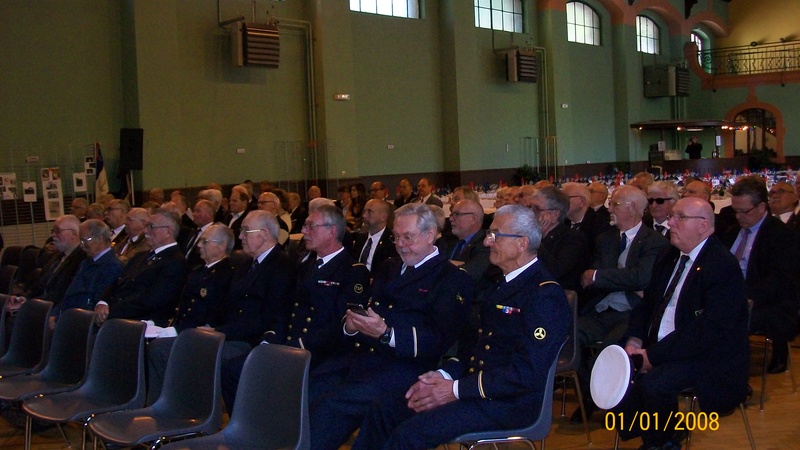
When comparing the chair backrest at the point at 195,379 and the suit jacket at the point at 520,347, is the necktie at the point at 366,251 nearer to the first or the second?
the chair backrest at the point at 195,379

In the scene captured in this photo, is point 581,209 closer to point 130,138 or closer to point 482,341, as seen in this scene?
point 482,341

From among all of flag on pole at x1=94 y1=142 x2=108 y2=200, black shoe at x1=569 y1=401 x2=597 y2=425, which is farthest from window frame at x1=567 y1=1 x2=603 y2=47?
black shoe at x1=569 y1=401 x2=597 y2=425

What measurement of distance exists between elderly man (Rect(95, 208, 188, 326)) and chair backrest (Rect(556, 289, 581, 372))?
2.27 metres

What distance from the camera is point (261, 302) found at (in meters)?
4.25

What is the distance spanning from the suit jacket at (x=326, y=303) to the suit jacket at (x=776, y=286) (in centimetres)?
222

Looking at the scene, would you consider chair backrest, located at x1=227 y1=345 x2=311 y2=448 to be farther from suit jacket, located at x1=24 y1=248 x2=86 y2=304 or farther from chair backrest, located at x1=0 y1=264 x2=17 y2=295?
chair backrest, located at x1=0 y1=264 x2=17 y2=295

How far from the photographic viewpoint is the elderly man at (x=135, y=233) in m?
5.79

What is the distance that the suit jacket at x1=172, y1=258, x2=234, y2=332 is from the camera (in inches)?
176

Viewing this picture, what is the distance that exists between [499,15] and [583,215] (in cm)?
1185

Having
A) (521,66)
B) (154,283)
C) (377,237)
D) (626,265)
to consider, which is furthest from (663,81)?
(154,283)

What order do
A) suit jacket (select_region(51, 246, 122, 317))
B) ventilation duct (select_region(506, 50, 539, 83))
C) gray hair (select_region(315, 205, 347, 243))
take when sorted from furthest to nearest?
ventilation duct (select_region(506, 50, 539, 83))
suit jacket (select_region(51, 246, 122, 317))
gray hair (select_region(315, 205, 347, 243))

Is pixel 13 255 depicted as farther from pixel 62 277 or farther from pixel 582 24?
pixel 582 24

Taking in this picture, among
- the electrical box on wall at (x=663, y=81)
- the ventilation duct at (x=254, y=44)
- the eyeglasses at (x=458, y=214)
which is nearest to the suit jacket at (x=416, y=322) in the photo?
the eyeglasses at (x=458, y=214)

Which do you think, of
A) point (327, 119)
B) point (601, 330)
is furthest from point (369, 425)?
point (327, 119)
